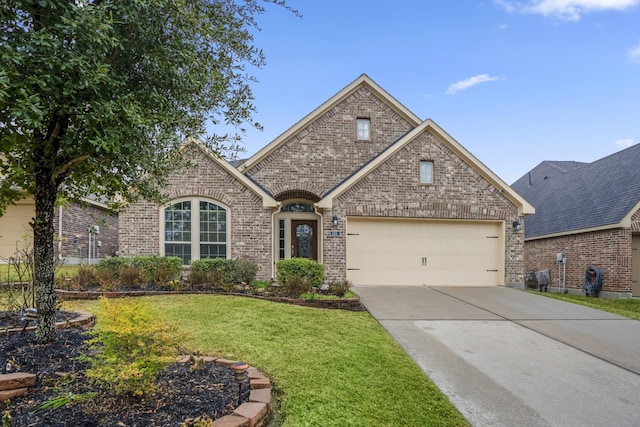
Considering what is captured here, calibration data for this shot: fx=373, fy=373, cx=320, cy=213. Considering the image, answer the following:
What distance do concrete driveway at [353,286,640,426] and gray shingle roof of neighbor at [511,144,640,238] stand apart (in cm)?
784

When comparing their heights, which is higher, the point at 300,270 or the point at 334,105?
the point at 334,105

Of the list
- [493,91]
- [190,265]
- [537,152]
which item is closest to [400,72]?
[493,91]

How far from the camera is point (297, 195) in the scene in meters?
14.1

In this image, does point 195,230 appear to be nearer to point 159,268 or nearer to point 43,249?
point 159,268

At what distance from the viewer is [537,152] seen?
24109 mm

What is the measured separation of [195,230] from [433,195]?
7971 mm

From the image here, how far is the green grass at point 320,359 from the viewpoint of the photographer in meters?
3.47

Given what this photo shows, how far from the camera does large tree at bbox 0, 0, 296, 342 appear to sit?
3.02 m

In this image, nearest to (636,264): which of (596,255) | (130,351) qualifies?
(596,255)

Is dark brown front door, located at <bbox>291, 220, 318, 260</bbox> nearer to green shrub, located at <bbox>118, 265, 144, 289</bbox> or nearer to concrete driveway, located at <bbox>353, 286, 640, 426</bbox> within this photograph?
concrete driveway, located at <bbox>353, 286, 640, 426</bbox>

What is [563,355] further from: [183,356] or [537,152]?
[537,152]

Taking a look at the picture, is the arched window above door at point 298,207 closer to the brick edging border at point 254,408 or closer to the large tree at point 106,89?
the large tree at point 106,89

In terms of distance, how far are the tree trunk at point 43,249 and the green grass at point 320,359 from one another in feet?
5.51

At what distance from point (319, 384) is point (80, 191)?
385 centimetres
